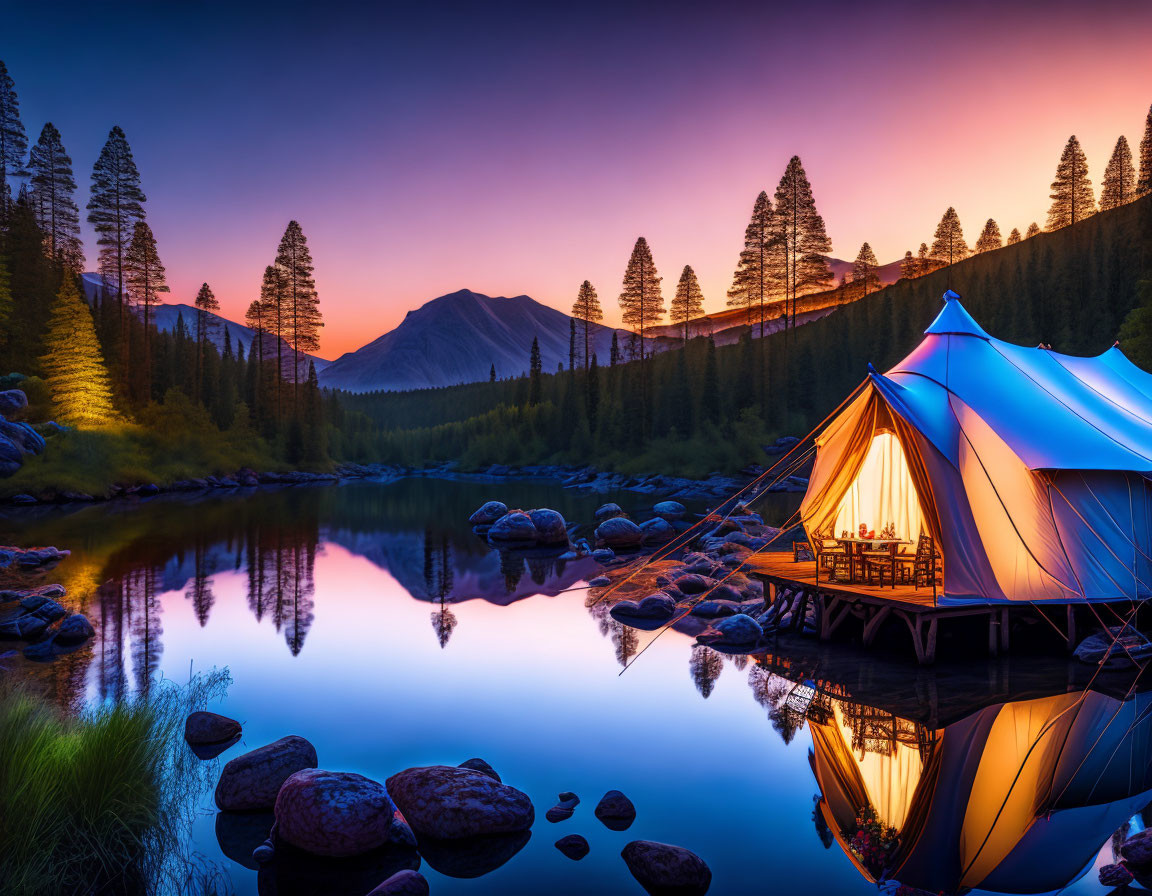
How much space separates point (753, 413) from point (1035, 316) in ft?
101

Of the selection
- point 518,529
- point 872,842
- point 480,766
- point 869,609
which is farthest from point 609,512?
point 872,842

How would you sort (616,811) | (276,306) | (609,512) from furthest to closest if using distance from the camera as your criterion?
(276,306) < (609,512) < (616,811)

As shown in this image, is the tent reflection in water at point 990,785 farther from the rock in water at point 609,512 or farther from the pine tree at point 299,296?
the pine tree at point 299,296

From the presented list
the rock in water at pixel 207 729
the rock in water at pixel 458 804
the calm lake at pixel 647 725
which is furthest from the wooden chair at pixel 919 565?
the rock in water at pixel 207 729

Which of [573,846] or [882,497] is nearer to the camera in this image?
[573,846]

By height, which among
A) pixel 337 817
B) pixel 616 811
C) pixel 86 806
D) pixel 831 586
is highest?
pixel 831 586

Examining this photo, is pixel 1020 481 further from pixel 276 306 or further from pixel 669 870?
pixel 276 306

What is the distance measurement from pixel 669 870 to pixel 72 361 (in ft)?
156

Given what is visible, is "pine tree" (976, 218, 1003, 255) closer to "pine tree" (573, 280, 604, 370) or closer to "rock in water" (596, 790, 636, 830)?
"pine tree" (573, 280, 604, 370)

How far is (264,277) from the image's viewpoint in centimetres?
6438

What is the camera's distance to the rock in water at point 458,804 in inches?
259

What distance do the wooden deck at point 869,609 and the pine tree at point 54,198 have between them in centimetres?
5722

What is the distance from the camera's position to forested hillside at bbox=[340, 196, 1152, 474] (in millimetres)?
56969

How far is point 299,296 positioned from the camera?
64312 millimetres
